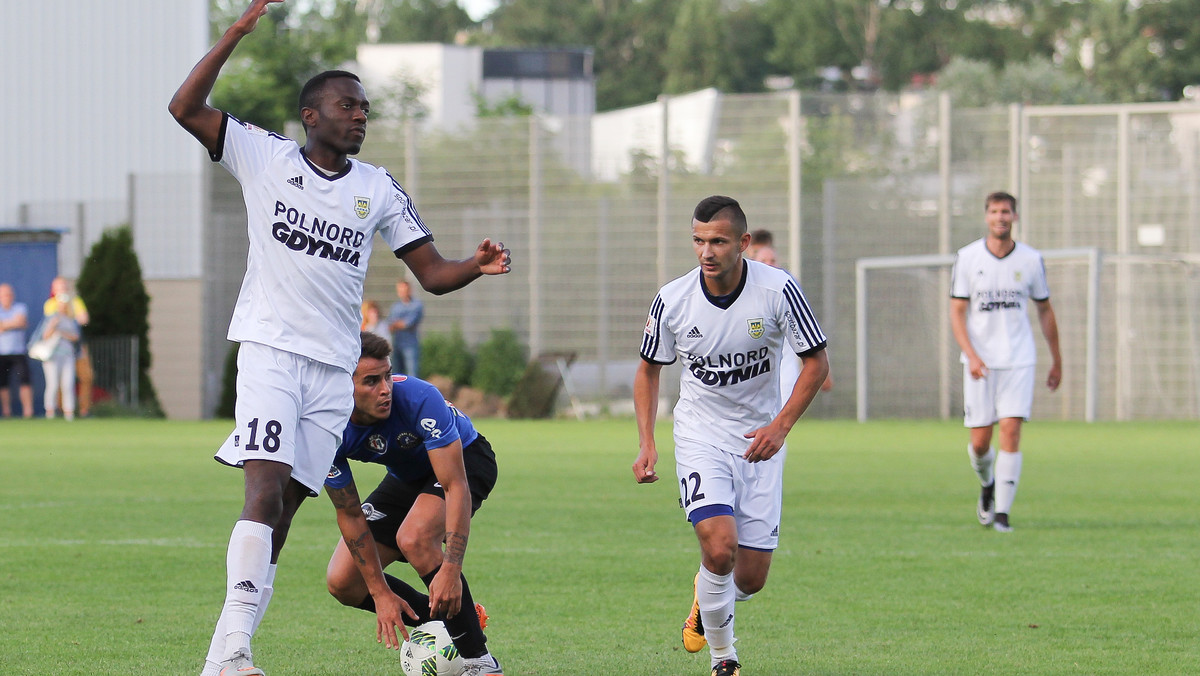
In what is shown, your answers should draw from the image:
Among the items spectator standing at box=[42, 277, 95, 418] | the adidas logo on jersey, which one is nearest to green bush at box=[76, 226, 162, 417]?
spectator standing at box=[42, 277, 95, 418]

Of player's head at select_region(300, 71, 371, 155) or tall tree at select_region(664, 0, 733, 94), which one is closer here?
player's head at select_region(300, 71, 371, 155)

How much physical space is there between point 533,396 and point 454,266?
21019mm

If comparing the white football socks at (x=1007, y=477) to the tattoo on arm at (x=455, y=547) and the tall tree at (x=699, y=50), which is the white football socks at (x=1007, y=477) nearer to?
the tattoo on arm at (x=455, y=547)

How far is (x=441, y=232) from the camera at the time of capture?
2786cm

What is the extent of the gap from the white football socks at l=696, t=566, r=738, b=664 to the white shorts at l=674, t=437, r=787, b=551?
13.5 inches

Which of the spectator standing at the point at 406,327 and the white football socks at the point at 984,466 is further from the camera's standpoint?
the spectator standing at the point at 406,327

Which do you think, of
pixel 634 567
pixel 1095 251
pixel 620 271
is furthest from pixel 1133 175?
pixel 634 567

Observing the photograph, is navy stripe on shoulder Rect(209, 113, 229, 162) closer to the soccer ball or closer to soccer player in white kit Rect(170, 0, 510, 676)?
soccer player in white kit Rect(170, 0, 510, 676)

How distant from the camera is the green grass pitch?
6.31 metres

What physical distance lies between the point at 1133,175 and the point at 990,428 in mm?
16750

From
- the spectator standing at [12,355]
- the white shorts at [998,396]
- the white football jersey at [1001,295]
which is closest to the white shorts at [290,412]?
the white shorts at [998,396]

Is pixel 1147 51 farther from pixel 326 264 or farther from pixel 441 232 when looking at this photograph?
pixel 326 264

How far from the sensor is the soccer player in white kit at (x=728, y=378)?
6.23 meters

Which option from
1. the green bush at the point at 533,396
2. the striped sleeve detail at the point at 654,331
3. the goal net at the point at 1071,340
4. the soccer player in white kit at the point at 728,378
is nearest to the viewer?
the soccer player in white kit at the point at 728,378
